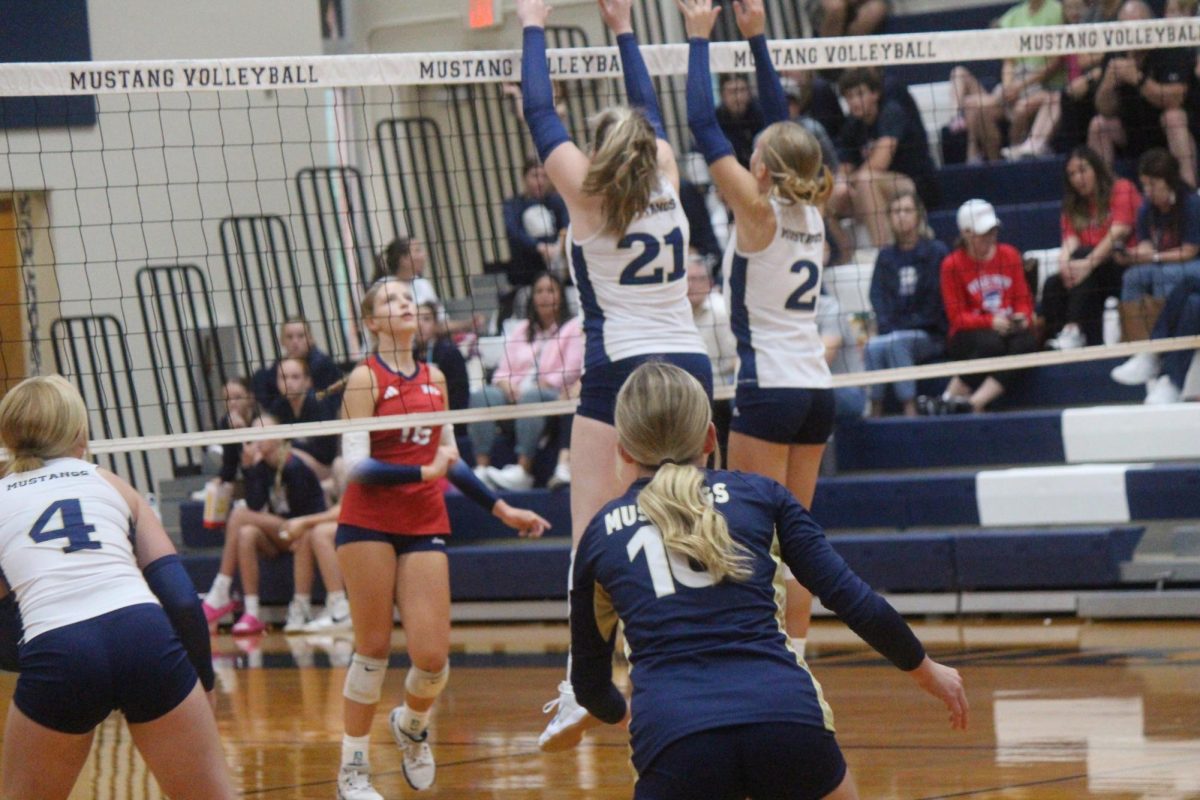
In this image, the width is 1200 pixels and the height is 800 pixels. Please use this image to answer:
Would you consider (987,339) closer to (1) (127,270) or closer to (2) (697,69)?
(2) (697,69)

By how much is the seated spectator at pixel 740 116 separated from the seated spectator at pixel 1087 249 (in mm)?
2460

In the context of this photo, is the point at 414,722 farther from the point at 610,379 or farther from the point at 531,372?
the point at 531,372

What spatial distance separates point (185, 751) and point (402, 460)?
1.83 metres

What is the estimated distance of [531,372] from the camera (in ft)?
32.4

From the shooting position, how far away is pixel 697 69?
4906 mm

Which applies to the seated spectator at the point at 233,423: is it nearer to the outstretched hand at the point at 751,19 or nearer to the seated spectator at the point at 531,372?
the seated spectator at the point at 531,372

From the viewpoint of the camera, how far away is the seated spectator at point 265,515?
10203 mm

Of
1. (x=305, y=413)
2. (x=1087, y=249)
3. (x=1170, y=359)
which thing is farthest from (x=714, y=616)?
(x=305, y=413)

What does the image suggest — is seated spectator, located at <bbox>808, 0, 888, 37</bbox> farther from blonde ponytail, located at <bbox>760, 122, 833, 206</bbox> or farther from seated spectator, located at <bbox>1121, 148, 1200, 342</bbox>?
blonde ponytail, located at <bbox>760, 122, 833, 206</bbox>

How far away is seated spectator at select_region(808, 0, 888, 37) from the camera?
11.7 meters

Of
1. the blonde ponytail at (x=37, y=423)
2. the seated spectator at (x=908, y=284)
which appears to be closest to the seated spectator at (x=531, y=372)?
the seated spectator at (x=908, y=284)

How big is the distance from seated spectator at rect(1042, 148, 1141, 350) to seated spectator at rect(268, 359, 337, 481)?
434cm

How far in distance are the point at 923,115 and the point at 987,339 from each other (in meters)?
3.24

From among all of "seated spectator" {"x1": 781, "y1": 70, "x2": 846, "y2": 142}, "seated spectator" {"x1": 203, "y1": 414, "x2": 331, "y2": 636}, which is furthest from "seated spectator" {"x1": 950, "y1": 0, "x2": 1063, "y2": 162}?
"seated spectator" {"x1": 203, "y1": 414, "x2": 331, "y2": 636}
